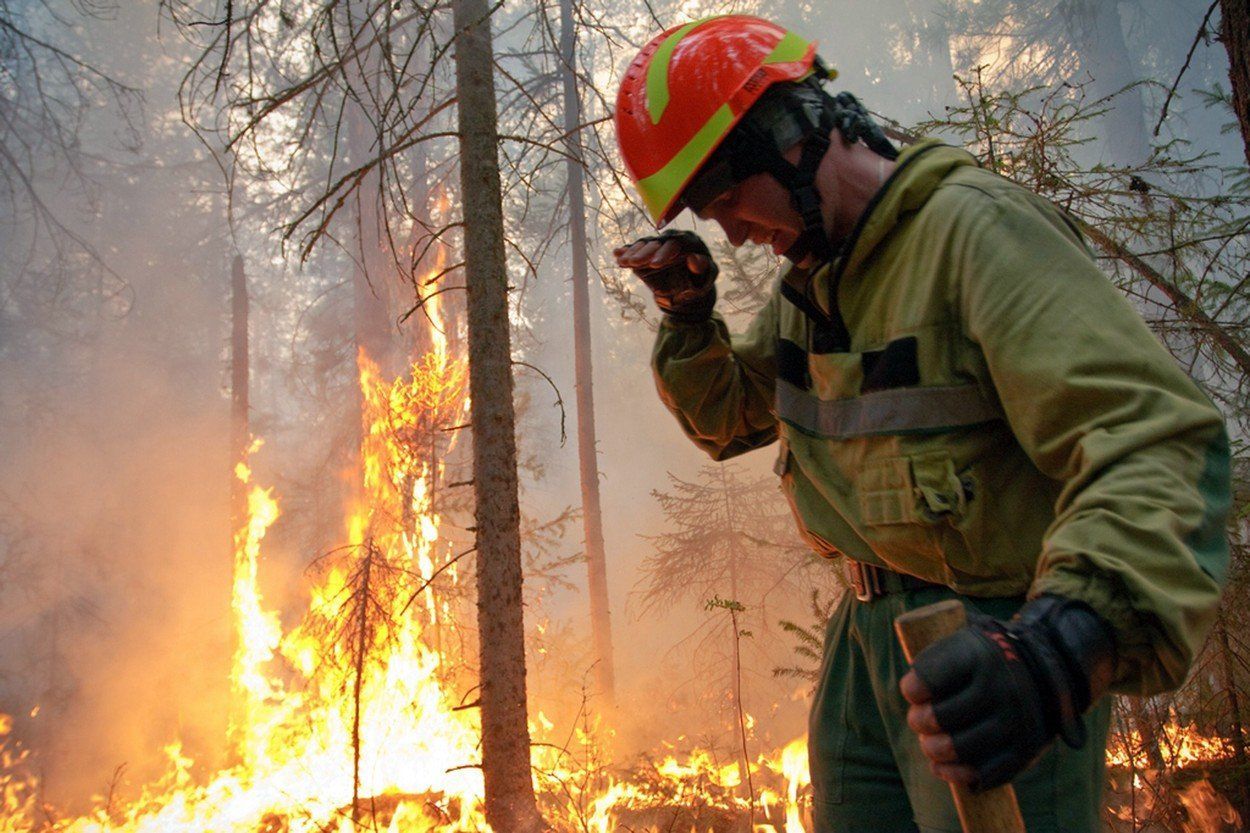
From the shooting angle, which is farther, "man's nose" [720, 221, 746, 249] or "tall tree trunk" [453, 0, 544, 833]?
"tall tree trunk" [453, 0, 544, 833]

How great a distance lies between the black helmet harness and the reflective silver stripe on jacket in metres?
Answer: 0.39

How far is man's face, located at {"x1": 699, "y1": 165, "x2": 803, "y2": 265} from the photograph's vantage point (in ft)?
6.61

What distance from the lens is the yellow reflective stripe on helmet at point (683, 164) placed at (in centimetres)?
203

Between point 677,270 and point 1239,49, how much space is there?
2.33 meters

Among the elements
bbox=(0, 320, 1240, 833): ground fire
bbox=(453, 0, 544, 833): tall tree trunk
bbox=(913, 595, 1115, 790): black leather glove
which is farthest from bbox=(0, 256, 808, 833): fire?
bbox=(913, 595, 1115, 790): black leather glove

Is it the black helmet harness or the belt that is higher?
the black helmet harness

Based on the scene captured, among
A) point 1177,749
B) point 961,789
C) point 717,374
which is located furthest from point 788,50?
point 1177,749

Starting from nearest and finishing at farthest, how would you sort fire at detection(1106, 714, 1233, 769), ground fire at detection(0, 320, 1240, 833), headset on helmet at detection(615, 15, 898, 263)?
1. headset on helmet at detection(615, 15, 898, 263)
2. fire at detection(1106, 714, 1233, 769)
3. ground fire at detection(0, 320, 1240, 833)

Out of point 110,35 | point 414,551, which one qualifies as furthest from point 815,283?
point 110,35

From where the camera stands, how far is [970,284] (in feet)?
5.28

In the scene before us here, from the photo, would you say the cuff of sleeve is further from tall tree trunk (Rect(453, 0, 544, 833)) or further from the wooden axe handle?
tall tree trunk (Rect(453, 0, 544, 833))

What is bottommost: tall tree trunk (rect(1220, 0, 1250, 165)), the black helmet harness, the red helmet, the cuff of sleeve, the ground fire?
the ground fire

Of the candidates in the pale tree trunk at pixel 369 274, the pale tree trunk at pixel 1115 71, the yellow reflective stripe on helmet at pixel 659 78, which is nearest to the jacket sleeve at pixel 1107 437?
the yellow reflective stripe on helmet at pixel 659 78

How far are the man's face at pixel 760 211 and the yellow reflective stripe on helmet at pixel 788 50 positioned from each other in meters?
0.33
